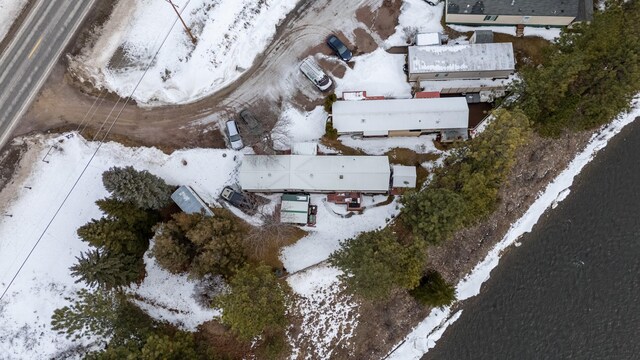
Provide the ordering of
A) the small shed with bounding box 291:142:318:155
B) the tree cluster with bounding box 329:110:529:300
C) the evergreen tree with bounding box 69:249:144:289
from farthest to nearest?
1. the small shed with bounding box 291:142:318:155
2. the tree cluster with bounding box 329:110:529:300
3. the evergreen tree with bounding box 69:249:144:289

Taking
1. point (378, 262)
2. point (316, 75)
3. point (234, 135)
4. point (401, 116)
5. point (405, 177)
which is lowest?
point (378, 262)

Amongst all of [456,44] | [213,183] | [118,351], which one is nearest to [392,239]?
[213,183]

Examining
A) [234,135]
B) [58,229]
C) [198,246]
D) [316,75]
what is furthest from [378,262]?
[58,229]

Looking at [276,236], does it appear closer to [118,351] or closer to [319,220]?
[319,220]

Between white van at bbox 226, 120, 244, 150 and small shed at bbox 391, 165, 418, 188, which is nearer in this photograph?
small shed at bbox 391, 165, 418, 188

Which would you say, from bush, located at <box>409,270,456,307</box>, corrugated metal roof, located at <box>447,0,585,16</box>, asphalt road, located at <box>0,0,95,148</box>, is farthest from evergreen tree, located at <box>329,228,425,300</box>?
asphalt road, located at <box>0,0,95,148</box>

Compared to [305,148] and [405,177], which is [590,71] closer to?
[405,177]

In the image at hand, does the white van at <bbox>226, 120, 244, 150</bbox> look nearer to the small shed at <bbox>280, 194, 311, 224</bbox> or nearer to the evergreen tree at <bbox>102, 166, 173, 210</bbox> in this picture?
the small shed at <bbox>280, 194, 311, 224</bbox>

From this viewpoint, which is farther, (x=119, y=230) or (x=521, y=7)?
(x=521, y=7)
